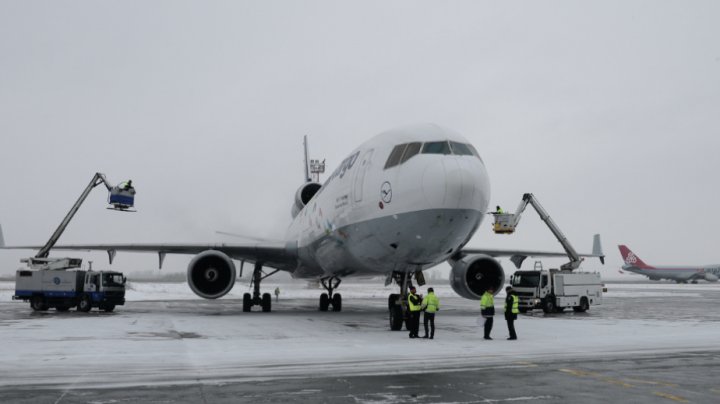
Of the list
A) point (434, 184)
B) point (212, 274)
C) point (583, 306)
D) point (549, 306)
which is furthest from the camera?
point (583, 306)

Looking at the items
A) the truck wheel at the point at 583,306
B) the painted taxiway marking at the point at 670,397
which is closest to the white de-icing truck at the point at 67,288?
the truck wheel at the point at 583,306

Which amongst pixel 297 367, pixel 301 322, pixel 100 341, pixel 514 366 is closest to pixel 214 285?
pixel 301 322

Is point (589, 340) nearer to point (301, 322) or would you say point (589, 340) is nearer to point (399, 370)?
point (399, 370)

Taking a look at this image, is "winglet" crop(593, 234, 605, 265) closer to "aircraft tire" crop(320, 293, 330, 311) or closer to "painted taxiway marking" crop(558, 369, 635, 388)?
"aircraft tire" crop(320, 293, 330, 311)

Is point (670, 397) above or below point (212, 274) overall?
below

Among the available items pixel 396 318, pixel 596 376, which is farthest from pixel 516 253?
pixel 596 376

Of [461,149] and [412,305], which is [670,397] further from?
[461,149]

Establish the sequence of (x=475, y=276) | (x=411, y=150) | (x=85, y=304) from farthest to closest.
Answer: (x=85, y=304), (x=475, y=276), (x=411, y=150)

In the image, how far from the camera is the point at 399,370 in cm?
888

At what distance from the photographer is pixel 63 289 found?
2583 cm

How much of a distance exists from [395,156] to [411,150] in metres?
0.55

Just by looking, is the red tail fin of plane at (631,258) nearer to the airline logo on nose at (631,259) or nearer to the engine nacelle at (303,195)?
the airline logo on nose at (631,259)

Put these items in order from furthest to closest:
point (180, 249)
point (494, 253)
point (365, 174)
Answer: point (494, 253)
point (180, 249)
point (365, 174)

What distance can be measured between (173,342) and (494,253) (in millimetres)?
17878
